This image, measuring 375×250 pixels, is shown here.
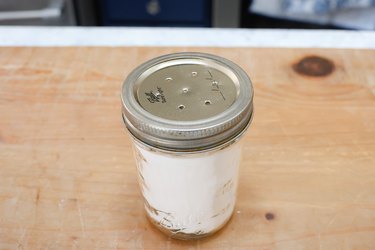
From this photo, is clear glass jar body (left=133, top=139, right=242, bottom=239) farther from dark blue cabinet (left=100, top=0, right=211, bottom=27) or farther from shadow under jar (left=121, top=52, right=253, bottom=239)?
dark blue cabinet (left=100, top=0, right=211, bottom=27)

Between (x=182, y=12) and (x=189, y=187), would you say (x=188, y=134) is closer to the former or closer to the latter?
(x=189, y=187)

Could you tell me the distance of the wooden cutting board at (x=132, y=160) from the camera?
51cm

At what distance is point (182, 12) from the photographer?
1.52m

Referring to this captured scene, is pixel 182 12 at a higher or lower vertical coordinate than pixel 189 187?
lower

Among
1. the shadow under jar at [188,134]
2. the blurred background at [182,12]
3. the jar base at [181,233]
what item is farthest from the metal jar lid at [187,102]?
the blurred background at [182,12]

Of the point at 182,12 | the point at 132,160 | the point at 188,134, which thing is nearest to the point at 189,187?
the point at 188,134

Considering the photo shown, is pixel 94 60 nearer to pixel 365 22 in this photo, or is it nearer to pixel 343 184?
pixel 343 184

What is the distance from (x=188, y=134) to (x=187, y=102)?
0.14 ft

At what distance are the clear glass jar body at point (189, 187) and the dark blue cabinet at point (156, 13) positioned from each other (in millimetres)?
1089

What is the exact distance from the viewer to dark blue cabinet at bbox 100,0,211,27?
150cm

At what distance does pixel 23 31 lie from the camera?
84 centimetres

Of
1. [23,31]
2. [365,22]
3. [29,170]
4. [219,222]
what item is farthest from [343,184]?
[365,22]

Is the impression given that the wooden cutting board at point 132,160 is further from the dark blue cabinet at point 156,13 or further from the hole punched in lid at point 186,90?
the dark blue cabinet at point 156,13

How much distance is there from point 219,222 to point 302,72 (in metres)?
0.32
